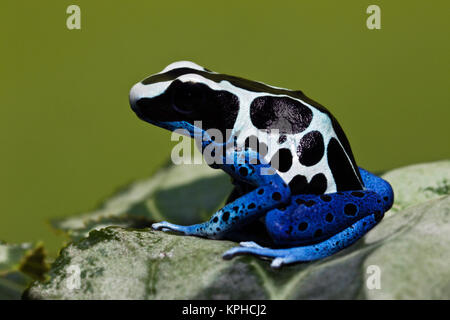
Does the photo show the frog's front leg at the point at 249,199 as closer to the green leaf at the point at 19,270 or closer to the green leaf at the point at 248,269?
the green leaf at the point at 248,269

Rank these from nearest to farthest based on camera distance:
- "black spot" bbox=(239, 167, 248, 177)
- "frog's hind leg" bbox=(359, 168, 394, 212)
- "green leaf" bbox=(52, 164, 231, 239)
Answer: "black spot" bbox=(239, 167, 248, 177) → "frog's hind leg" bbox=(359, 168, 394, 212) → "green leaf" bbox=(52, 164, 231, 239)

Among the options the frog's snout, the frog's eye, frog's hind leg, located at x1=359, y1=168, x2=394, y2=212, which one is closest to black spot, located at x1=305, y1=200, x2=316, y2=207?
frog's hind leg, located at x1=359, y1=168, x2=394, y2=212

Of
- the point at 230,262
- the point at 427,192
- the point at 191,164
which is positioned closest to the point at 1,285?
the point at 230,262

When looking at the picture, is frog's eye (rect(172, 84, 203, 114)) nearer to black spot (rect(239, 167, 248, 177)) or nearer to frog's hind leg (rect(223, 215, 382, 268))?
black spot (rect(239, 167, 248, 177))

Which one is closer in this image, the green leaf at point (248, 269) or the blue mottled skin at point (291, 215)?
the green leaf at point (248, 269)

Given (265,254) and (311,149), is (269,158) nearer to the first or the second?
(311,149)

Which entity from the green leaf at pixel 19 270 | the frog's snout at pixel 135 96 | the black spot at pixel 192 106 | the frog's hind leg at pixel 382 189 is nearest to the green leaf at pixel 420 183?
the frog's hind leg at pixel 382 189

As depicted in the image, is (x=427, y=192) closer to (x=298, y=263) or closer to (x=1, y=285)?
(x=298, y=263)
